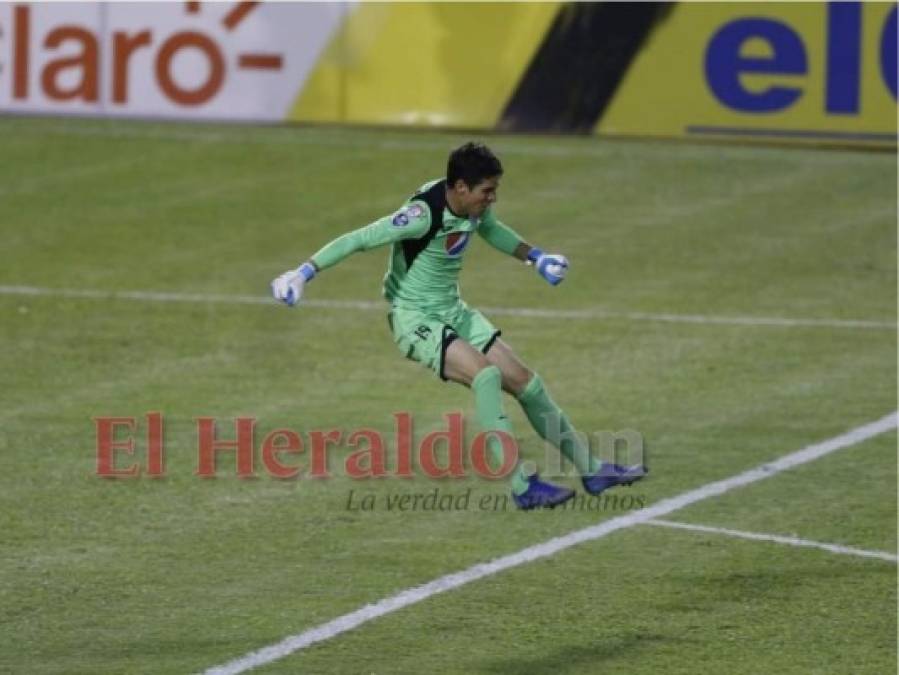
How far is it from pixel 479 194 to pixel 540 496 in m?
1.63

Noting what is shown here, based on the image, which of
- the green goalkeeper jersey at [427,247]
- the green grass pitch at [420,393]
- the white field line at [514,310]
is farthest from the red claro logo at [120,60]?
the green goalkeeper jersey at [427,247]

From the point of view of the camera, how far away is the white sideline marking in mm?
12244

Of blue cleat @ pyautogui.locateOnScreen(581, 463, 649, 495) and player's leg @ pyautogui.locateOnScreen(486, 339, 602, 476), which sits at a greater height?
player's leg @ pyautogui.locateOnScreen(486, 339, 602, 476)

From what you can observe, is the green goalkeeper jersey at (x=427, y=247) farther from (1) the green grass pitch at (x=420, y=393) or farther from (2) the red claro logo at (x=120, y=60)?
(2) the red claro logo at (x=120, y=60)

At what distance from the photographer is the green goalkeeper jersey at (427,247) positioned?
11188 millimetres

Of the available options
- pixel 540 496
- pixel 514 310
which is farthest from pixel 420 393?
pixel 540 496

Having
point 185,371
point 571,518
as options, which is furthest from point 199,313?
point 571,518

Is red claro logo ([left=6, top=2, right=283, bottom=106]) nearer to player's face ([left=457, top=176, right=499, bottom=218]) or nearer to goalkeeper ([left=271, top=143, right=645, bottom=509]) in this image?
goalkeeper ([left=271, top=143, right=645, bottom=509])

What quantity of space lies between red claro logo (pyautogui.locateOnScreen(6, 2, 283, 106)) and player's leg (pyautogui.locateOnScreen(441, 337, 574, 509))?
1557 centimetres

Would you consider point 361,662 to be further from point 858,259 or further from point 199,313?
point 858,259

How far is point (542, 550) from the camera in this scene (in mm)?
12227

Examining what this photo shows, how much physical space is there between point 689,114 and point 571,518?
13.3m

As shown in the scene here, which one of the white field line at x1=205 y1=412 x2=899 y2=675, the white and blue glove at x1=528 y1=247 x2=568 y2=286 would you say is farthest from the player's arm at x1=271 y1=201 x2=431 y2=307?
the white field line at x1=205 y1=412 x2=899 y2=675

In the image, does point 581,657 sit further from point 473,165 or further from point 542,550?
point 473,165
